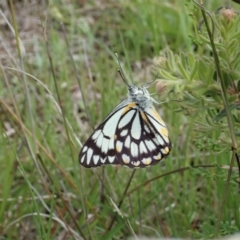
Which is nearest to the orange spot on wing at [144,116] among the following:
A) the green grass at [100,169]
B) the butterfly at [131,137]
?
the butterfly at [131,137]

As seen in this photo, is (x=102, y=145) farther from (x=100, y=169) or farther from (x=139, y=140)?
(x=100, y=169)

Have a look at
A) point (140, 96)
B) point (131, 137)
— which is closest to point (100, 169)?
point (131, 137)

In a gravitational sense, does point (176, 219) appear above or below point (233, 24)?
Answer: below

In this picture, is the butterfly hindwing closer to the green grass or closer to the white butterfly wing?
the white butterfly wing

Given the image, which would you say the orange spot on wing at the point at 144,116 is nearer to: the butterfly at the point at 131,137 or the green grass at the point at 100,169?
the butterfly at the point at 131,137

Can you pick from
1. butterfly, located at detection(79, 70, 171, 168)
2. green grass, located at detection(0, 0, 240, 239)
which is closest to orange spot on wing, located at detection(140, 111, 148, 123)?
butterfly, located at detection(79, 70, 171, 168)

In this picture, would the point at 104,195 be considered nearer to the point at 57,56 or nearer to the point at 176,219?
the point at 176,219

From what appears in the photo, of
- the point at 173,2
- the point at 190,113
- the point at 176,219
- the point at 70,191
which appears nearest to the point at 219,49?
the point at 190,113
